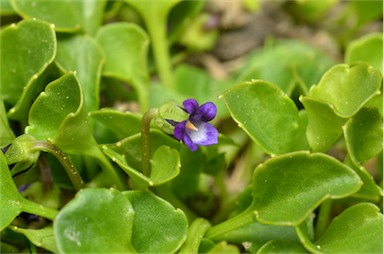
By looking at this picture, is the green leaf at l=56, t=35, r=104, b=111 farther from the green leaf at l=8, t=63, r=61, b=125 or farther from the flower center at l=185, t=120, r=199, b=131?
the flower center at l=185, t=120, r=199, b=131

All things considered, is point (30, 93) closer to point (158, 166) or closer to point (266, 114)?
point (158, 166)

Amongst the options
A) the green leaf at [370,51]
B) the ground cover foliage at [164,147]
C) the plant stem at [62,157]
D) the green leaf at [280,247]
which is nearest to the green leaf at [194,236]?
the ground cover foliage at [164,147]

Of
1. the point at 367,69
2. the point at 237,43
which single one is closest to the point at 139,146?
the point at 367,69

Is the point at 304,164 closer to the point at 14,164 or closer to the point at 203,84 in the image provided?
the point at 14,164

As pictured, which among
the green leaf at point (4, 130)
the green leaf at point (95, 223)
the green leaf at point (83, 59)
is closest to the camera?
the green leaf at point (95, 223)

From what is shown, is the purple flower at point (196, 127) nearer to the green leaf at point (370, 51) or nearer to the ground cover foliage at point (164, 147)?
the ground cover foliage at point (164, 147)

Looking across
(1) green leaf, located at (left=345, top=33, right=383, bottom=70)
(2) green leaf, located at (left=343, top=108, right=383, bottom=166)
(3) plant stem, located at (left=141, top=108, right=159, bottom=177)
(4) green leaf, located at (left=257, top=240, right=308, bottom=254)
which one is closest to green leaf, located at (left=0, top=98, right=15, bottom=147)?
(3) plant stem, located at (left=141, top=108, right=159, bottom=177)

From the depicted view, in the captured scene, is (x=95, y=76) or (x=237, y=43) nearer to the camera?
(x=95, y=76)
